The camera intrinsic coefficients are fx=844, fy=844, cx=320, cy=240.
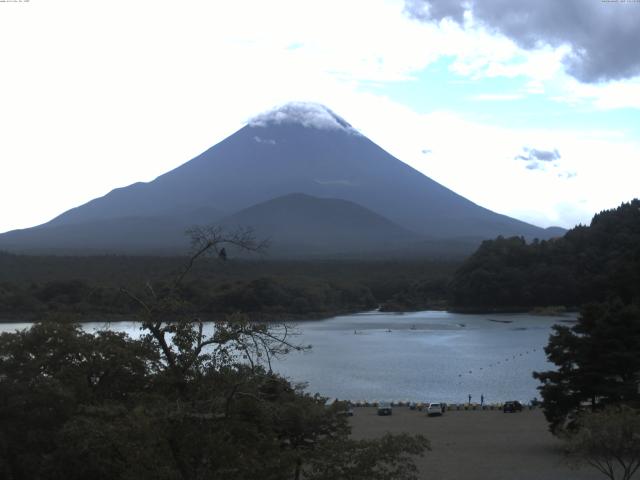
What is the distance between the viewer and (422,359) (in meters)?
26.5

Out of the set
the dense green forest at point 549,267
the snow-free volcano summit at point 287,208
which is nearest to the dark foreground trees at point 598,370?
the dense green forest at point 549,267

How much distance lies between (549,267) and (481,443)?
33.4 m

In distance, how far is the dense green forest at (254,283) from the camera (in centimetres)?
3894

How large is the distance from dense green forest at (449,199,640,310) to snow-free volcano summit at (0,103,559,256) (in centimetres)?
3310

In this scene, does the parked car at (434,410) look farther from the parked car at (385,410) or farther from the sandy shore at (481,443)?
the parked car at (385,410)

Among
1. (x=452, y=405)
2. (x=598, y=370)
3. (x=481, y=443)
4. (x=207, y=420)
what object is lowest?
(x=452, y=405)

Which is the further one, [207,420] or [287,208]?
[287,208]

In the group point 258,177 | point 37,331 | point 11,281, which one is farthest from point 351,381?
point 258,177

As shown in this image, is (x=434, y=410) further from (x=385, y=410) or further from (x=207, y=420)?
(x=207, y=420)

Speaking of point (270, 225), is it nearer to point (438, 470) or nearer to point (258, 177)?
point (258, 177)

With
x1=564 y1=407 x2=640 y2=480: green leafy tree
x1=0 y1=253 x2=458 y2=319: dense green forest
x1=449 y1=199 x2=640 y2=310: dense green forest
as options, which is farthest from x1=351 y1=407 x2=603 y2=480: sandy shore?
x1=449 y1=199 x2=640 y2=310: dense green forest

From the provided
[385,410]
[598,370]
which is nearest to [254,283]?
[385,410]

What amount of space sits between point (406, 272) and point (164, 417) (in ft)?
187

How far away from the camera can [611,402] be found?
38.0ft
